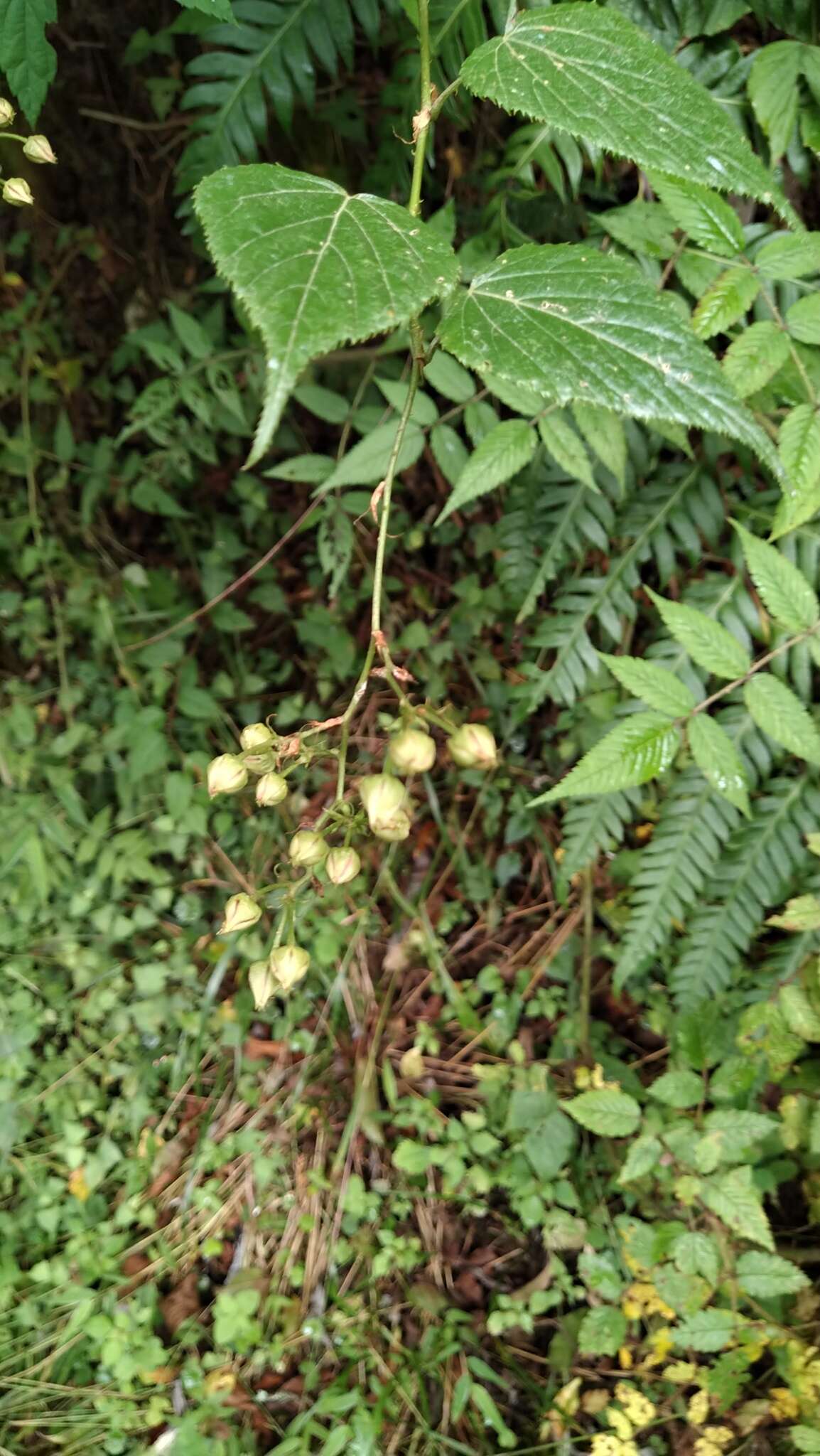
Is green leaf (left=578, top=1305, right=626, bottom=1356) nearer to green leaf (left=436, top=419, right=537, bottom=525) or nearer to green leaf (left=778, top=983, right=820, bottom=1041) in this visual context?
green leaf (left=778, top=983, right=820, bottom=1041)

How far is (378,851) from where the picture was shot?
250 cm

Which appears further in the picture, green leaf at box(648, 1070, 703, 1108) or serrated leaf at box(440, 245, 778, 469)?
green leaf at box(648, 1070, 703, 1108)

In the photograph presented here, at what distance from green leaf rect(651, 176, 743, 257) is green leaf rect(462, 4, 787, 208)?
0.53 m

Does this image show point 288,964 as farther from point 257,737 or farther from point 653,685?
point 653,685

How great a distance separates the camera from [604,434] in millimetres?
1543

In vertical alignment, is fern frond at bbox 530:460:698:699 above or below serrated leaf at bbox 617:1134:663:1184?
above

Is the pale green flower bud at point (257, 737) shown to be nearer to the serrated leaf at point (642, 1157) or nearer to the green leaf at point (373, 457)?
the green leaf at point (373, 457)

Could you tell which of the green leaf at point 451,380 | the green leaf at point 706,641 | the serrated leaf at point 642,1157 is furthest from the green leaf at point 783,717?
the serrated leaf at point 642,1157

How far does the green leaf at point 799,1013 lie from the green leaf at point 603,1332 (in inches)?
34.2

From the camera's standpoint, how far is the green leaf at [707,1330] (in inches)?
66.8

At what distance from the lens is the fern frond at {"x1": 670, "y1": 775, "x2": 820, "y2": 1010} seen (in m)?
1.78

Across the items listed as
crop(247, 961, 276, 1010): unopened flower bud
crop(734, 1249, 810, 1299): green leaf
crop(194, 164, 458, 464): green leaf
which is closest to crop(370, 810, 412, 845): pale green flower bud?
crop(247, 961, 276, 1010): unopened flower bud

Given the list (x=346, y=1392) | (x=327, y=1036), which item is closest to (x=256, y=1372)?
(x=346, y=1392)

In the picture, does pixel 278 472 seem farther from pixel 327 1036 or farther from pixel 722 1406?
pixel 722 1406
